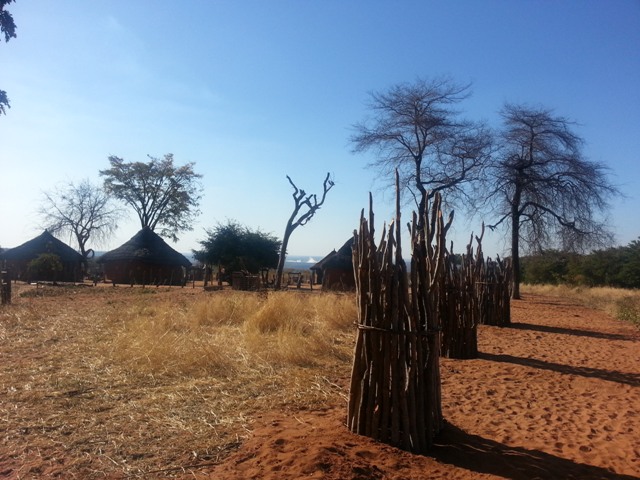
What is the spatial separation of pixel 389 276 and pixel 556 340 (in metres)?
7.18

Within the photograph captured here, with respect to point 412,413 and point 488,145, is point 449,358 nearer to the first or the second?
point 412,413

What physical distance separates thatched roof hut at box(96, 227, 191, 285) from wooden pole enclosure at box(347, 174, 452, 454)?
24.9 metres

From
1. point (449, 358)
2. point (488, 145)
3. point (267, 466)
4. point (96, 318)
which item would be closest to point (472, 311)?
point (449, 358)

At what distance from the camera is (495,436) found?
411 centimetres

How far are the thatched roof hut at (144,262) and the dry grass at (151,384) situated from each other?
19387 mm

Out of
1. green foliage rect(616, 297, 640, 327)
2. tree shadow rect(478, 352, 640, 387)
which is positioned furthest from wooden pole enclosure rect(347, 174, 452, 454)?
green foliage rect(616, 297, 640, 327)

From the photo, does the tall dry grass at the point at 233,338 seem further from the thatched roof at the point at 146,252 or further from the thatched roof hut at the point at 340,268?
the thatched roof at the point at 146,252

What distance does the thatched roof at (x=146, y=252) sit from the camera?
94.5 ft

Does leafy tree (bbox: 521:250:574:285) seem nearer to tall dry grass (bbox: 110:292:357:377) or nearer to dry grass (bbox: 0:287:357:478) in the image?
tall dry grass (bbox: 110:292:357:377)

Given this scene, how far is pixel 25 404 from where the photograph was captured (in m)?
4.52

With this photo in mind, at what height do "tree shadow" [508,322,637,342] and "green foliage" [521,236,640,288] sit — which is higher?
"green foliage" [521,236,640,288]

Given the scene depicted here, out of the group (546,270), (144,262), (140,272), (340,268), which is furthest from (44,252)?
(546,270)

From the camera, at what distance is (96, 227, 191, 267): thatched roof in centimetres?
2880

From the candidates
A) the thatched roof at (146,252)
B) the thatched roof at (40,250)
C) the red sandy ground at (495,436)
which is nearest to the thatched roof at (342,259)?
the thatched roof at (146,252)
